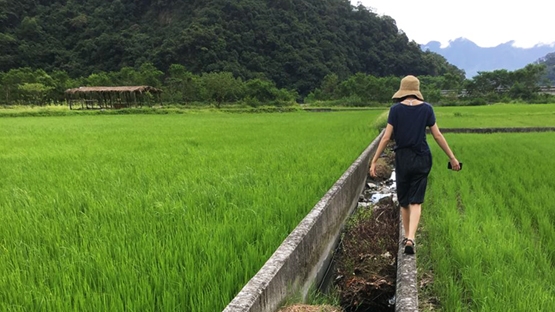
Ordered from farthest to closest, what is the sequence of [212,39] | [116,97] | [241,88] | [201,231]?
[212,39]
[241,88]
[116,97]
[201,231]

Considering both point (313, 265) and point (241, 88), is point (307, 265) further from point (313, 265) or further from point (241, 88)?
point (241, 88)

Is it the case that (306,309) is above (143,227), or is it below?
below

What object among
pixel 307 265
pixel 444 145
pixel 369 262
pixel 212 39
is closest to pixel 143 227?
pixel 307 265

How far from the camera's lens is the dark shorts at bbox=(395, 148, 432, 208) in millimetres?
2725

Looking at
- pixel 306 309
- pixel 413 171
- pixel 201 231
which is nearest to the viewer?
pixel 306 309

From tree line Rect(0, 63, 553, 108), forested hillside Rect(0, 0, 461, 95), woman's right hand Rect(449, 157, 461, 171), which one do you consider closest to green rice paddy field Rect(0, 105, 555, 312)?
woman's right hand Rect(449, 157, 461, 171)

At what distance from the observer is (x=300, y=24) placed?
61281mm

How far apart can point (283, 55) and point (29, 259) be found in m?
56.2

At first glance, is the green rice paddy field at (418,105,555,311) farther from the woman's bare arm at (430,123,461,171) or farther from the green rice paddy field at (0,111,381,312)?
the green rice paddy field at (0,111,381,312)

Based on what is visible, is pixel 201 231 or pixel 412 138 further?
pixel 412 138

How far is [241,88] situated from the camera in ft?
A: 131

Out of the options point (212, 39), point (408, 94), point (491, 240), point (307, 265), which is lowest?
point (307, 265)

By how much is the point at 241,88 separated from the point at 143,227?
38.1m

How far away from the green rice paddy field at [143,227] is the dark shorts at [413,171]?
93 centimetres
